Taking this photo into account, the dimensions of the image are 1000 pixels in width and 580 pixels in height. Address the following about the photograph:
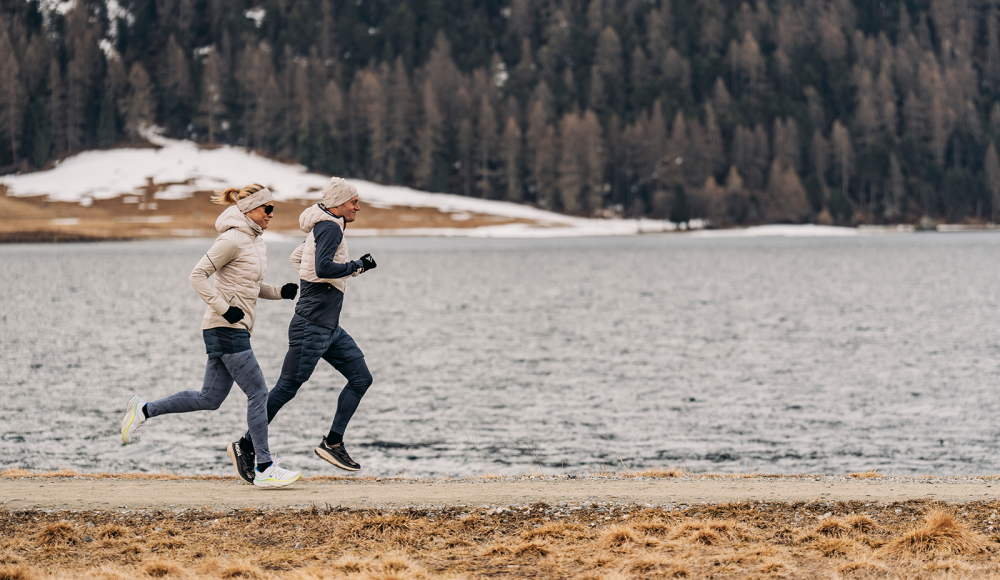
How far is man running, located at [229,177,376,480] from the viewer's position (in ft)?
29.8

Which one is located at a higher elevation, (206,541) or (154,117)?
(154,117)

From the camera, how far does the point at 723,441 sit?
18438 mm

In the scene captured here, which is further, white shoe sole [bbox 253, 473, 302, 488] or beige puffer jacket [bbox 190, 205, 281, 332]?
white shoe sole [bbox 253, 473, 302, 488]

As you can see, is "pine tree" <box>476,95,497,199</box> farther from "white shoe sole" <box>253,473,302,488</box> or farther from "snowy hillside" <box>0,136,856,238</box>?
"white shoe sole" <box>253,473,302,488</box>

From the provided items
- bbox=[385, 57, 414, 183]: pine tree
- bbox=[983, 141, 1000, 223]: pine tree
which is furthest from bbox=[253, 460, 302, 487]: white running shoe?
bbox=[983, 141, 1000, 223]: pine tree

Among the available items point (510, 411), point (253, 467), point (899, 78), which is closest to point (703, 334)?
point (510, 411)

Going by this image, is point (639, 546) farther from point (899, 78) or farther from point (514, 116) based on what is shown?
point (899, 78)

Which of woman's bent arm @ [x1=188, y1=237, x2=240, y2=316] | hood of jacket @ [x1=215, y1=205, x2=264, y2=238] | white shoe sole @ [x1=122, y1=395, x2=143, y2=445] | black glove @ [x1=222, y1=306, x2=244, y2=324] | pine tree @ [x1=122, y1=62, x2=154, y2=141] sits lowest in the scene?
white shoe sole @ [x1=122, y1=395, x2=143, y2=445]

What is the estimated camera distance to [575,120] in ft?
521

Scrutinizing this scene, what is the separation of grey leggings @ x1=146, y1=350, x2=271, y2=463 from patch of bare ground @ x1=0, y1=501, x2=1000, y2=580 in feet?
3.09

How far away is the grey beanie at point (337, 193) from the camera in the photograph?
30.5 feet

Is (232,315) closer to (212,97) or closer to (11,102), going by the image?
(212,97)

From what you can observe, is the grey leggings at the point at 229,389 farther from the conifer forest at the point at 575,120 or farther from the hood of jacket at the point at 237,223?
the conifer forest at the point at 575,120

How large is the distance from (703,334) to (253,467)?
1151 inches
